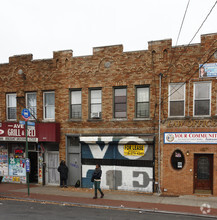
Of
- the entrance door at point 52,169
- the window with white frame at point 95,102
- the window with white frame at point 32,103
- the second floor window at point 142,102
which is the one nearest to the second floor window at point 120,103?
the second floor window at point 142,102

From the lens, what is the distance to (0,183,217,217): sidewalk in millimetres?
9227

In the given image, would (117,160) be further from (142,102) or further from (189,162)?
(189,162)

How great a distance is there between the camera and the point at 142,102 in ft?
41.1

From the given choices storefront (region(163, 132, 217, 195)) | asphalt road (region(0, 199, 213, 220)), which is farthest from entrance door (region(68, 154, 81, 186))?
storefront (region(163, 132, 217, 195))

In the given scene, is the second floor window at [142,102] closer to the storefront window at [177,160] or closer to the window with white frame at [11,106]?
the storefront window at [177,160]

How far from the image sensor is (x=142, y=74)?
12.4m

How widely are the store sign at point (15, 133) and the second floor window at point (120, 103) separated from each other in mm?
5468

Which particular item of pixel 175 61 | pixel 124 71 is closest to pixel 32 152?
pixel 124 71

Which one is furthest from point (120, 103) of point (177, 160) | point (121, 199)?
point (121, 199)

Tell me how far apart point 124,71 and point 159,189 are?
6.93 m

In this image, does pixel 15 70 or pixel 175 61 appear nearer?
pixel 175 61

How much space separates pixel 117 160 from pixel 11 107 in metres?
8.42

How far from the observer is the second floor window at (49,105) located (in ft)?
47.1

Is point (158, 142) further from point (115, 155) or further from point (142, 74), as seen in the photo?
point (142, 74)
